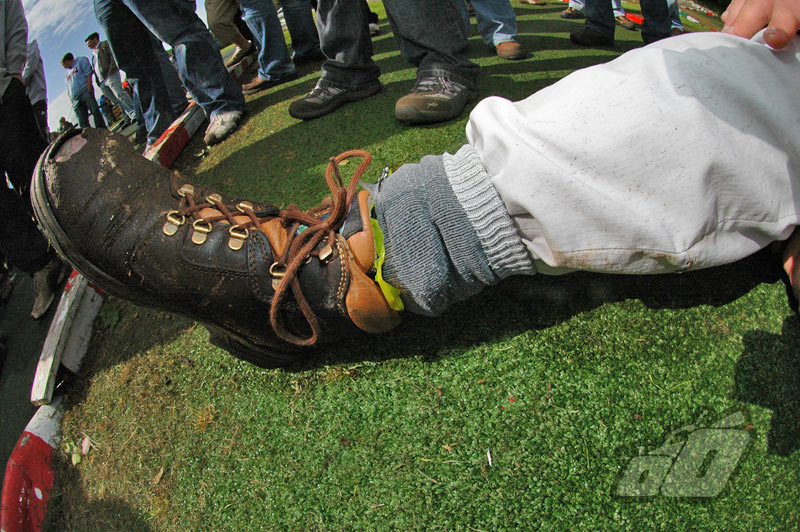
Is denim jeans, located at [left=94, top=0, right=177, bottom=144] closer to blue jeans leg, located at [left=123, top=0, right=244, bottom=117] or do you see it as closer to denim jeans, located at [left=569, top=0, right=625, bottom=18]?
blue jeans leg, located at [left=123, top=0, right=244, bottom=117]

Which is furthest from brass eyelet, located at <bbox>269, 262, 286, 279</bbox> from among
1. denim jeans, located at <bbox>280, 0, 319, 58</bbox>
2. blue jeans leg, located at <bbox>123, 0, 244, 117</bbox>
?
denim jeans, located at <bbox>280, 0, 319, 58</bbox>

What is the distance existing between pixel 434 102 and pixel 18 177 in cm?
258

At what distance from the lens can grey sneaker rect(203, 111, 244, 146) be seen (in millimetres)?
2566

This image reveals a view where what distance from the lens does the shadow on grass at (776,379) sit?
88cm

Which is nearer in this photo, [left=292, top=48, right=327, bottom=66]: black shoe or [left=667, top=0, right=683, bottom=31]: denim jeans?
[left=292, top=48, right=327, bottom=66]: black shoe

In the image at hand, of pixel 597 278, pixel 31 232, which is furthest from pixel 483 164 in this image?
pixel 31 232

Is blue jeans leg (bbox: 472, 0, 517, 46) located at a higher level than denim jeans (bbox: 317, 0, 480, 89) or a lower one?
lower

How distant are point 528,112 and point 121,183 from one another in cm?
95

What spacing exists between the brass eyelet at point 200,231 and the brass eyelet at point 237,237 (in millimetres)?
53

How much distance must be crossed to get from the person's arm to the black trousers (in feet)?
0.29

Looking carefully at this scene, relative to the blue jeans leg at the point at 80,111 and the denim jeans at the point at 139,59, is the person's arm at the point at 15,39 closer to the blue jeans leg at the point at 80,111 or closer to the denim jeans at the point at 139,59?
the denim jeans at the point at 139,59

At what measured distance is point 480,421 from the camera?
98 cm

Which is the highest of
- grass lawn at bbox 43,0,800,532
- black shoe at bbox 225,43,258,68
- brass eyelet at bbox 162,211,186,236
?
brass eyelet at bbox 162,211,186,236

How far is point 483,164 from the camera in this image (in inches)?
37.6
